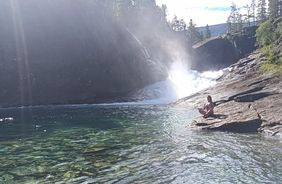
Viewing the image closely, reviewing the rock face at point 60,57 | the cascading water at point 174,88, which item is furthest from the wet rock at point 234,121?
the rock face at point 60,57

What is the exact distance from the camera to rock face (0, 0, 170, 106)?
252ft

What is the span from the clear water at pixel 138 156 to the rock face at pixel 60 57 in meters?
40.2

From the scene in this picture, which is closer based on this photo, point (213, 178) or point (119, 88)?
point (213, 178)

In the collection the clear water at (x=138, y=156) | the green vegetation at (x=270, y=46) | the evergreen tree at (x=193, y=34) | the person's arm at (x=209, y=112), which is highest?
the evergreen tree at (x=193, y=34)

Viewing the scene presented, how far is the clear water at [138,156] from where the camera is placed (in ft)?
62.0

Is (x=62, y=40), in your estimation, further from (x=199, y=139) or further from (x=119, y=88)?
(x=199, y=139)

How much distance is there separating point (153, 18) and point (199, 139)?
116290mm

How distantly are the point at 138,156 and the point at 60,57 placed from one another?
199 feet

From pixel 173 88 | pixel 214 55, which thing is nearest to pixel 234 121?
pixel 173 88

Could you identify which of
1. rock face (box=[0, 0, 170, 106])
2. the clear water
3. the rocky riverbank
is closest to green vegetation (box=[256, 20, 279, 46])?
rock face (box=[0, 0, 170, 106])

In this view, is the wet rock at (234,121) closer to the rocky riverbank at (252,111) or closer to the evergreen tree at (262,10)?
the rocky riverbank at (252,111)

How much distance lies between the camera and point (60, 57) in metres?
80.7

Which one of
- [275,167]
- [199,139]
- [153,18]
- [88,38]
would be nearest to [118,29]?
[88,38]

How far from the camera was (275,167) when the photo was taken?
19781 millimetres
